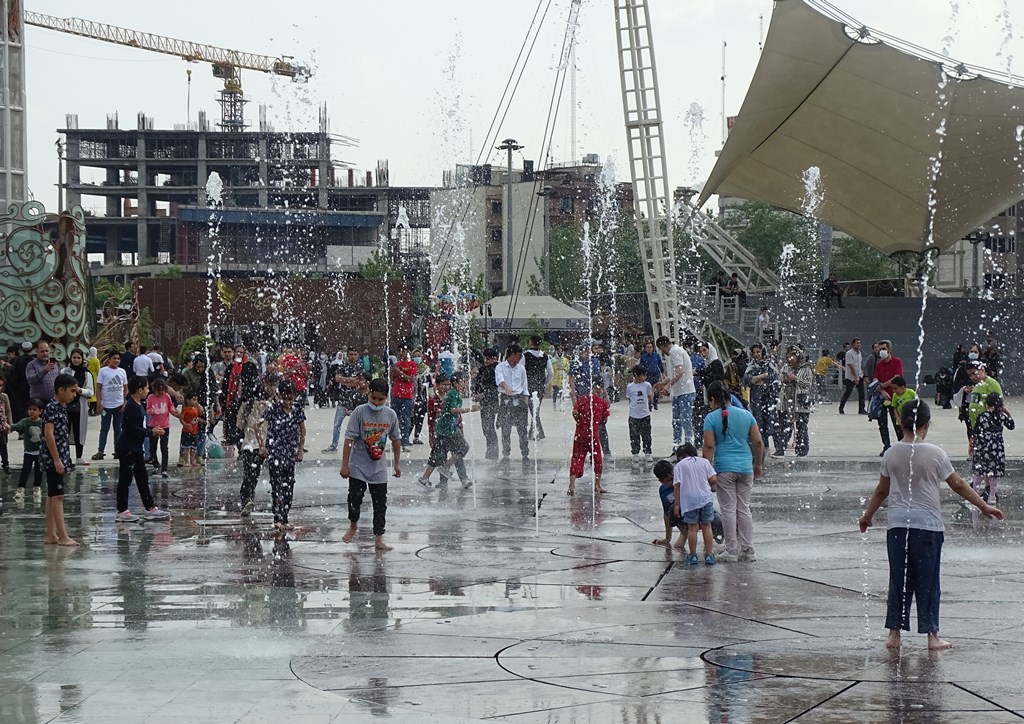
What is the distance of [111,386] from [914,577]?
13.9 metres

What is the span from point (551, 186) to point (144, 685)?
107 metres

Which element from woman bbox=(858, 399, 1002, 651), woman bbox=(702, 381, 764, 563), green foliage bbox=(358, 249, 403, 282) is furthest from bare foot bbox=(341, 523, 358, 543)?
green foliage bbox=(358, 249, 403, 282)

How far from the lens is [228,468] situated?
1911cm

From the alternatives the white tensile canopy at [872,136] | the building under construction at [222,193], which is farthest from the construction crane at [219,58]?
the white tensile canopy at [872,136]

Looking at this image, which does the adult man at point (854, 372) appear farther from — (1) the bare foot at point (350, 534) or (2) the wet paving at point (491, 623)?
(1) the bare foot at point (350, 534)

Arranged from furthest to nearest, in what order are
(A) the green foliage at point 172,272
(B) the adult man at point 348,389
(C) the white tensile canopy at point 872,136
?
1. (A) the green foliage at point 172,272
2. (C) the white tensile canopy at point 872,136
3. (B) the adult man at point 348,389

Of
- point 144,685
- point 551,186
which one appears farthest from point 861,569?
point 551,186

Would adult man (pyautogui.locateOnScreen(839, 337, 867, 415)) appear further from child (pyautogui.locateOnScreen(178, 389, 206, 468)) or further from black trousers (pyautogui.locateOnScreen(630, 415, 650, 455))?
child (pyautogui.locateOnScreen(178, 389, 206, 468))

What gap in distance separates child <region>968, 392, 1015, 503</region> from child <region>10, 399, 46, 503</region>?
9.67 m

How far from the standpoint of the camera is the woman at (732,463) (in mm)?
10805

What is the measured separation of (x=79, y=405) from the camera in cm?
2031

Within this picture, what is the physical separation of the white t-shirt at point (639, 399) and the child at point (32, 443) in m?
7.34

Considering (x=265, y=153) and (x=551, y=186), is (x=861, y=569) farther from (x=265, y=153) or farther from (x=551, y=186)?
(x=265, y=153)

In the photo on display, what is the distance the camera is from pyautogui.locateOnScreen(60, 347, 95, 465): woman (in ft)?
64.1
